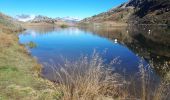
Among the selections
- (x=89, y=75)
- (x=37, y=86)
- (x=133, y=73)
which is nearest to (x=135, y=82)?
(x=133, y=73)

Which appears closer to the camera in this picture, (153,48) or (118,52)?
(118,52)

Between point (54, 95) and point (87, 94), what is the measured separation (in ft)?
6.01

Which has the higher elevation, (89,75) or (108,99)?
(89,75)

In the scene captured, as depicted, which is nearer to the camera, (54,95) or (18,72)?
(54,95)

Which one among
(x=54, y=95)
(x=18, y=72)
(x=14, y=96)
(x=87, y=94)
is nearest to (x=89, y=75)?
(x=87, y=94)

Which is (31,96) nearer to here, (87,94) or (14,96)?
(14,96)

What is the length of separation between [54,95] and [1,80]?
3644 mm

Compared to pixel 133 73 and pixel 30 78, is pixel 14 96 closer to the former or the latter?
pixel 30 78

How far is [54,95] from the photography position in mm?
13602

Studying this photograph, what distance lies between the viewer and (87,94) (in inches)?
486

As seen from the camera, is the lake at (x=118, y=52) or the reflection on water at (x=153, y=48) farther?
the reflection on water at (x=153, y=48)

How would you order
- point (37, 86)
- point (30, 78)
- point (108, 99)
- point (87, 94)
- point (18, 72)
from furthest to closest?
point (18, 72), point (30, 78), point (37, 86), point (108, 99), point (87, 94)

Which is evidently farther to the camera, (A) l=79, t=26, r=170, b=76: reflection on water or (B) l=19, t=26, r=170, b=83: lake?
(A) l=79, t=26, r=170, b=76: reflection on water

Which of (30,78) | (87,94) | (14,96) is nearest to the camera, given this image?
(87,94)
